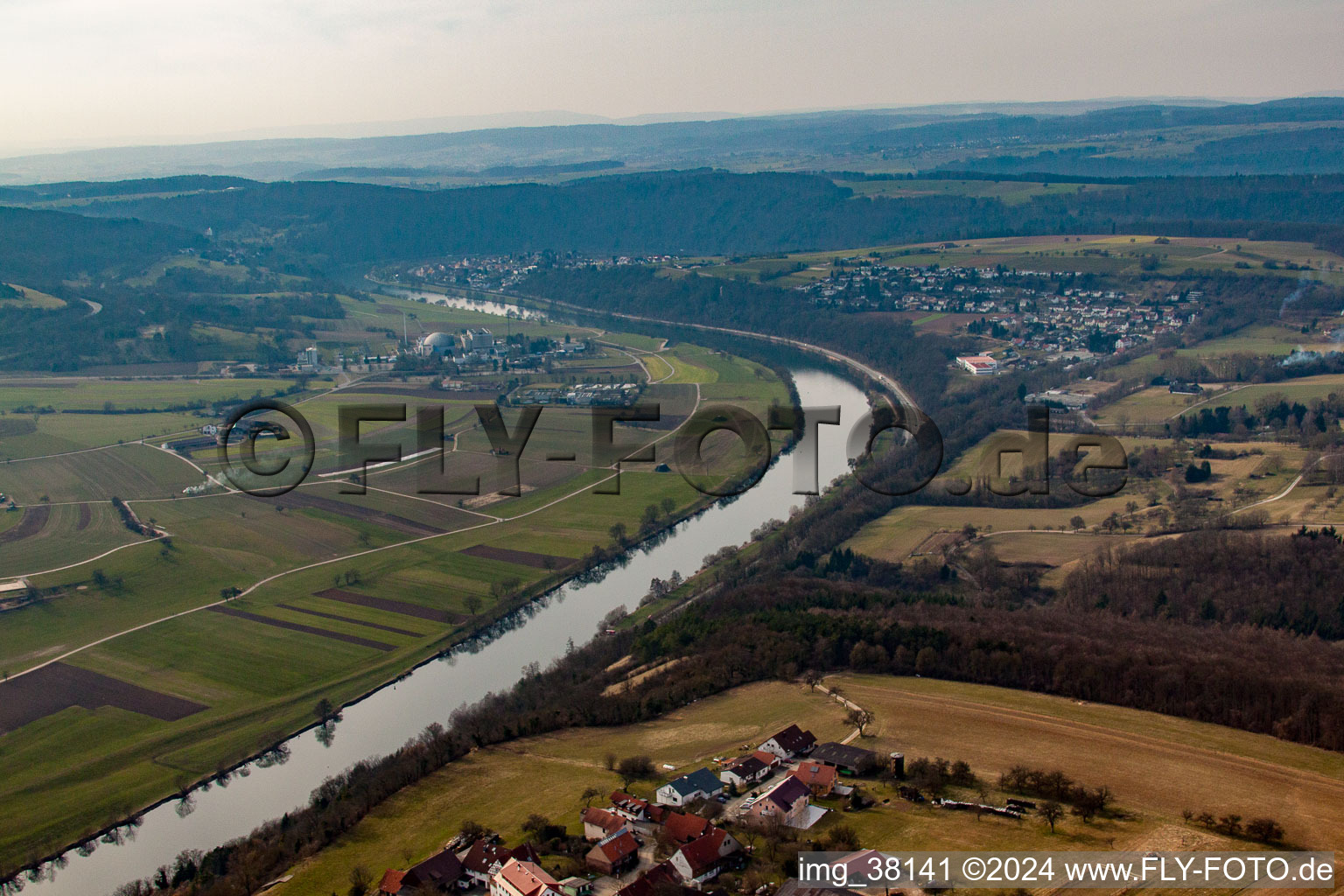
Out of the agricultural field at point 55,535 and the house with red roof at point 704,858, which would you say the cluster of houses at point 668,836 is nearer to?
the house with red roof at point 704,858

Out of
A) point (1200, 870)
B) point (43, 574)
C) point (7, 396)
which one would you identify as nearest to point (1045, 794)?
point (1200, 870)

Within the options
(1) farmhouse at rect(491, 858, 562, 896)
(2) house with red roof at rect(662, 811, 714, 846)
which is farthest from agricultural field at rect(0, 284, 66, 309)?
(2) house with red roof at rect(662, 811, 714, 846)

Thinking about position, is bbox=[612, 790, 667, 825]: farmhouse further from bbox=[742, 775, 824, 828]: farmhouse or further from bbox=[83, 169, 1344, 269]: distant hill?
bbox=[83, 169, 1344, 269]: distant hill

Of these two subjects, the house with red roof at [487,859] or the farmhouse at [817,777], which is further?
the farmhouse at [817,777]

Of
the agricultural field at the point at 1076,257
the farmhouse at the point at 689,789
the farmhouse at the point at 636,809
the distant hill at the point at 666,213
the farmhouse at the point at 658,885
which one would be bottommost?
the farmhouse at the point at 636,809

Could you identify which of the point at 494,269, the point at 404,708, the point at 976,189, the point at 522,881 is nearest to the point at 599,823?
the point at 522,881

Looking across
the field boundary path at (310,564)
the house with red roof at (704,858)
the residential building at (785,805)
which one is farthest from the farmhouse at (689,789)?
the field boundary path at (310,564)

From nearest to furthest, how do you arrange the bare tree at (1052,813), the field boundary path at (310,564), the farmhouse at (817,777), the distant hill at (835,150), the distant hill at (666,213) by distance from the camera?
the bare tree at (1052,813), the farmhouse at (817,777), the field boundary path at (310,564), the distant hill at (666,213), the distant hill at (835,150)

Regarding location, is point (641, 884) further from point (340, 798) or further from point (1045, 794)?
point (340, 798)
